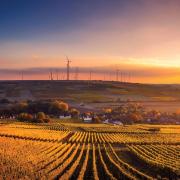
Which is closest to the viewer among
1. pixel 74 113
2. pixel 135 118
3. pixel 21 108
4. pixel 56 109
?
pixel 135 118

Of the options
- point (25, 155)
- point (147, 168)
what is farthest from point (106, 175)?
point (25, 155)

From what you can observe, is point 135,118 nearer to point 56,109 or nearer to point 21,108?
point 56,109

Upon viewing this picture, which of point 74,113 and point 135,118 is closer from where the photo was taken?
point 135,118

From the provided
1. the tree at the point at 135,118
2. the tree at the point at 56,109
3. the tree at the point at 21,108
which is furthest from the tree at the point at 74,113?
the tree at the point at 135,118

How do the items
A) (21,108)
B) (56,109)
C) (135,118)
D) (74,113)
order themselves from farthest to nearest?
1. (56,109)
2. (74,113)
3. (21,108)
4. (135,118)

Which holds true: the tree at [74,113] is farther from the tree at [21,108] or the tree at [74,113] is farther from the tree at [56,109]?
the tree at [21,108]

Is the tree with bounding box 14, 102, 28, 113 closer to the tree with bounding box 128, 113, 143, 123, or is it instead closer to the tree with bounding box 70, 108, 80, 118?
the tree with bounding box 70, 108, 80, 118

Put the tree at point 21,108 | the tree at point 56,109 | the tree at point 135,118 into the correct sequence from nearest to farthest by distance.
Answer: the tree at point 135,118
the tree at point 21,108
the tree at point 56,109

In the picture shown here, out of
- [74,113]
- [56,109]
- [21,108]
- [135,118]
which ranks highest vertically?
[21,108]

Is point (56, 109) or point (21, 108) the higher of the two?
point (21, 108)

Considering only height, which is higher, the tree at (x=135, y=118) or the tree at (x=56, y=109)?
the tree at (x=56, y=109)

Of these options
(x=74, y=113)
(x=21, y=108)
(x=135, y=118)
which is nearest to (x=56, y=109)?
(x=74, y=113)
